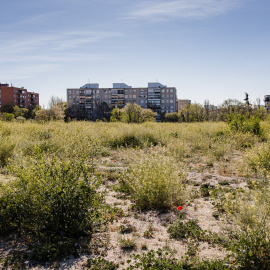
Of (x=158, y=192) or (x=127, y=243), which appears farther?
(x=158, y=192)

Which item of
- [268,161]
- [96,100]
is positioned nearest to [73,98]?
[96,100]

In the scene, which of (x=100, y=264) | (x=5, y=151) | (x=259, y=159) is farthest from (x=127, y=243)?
(x=5, y=151)

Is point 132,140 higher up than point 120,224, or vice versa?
point 132,140

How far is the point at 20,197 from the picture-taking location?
3803 mm

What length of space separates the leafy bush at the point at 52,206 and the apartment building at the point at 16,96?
320 feet

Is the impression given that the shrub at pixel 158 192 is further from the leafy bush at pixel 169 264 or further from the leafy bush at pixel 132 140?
the leafy bush at pixel 132 140

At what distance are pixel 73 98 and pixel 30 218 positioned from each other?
10437 cm

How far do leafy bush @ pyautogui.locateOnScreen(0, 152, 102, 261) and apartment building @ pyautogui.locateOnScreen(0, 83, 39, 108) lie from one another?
97.7 meters

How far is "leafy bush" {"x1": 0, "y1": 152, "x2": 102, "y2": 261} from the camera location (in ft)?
12.0

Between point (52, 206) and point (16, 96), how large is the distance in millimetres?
106055

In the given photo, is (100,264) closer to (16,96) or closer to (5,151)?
(5,151)

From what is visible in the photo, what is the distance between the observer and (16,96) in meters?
98.9

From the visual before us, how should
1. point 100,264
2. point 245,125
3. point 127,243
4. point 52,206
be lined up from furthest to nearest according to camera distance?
point 245,125, point 52,206, point 127,243, point 100,264

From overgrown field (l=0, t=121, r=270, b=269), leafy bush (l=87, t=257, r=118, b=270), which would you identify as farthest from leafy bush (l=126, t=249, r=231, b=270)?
leafy bush (l=87, t=257, r=118, b=270)
